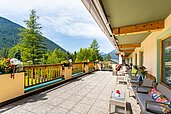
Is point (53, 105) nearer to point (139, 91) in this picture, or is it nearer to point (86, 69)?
point (139, 91)

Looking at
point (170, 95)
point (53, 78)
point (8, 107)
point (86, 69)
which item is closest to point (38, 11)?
point (86, 69)

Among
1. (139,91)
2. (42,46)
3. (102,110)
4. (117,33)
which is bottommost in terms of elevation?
(102,110)

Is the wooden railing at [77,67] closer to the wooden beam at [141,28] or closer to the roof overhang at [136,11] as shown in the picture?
the wooden beam at [141,28]

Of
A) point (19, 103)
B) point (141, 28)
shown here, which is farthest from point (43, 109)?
point (141, 28)

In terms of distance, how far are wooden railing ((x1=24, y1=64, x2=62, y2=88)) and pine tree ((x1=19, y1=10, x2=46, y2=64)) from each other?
743 inches

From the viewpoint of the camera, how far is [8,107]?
9.54ft

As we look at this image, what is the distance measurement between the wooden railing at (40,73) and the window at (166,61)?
15.1 ft

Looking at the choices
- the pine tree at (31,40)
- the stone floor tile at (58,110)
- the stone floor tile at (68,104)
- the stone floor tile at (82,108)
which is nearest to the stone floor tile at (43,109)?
the stone floor tile at (58,110)

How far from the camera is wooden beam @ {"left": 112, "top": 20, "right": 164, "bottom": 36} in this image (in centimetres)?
357

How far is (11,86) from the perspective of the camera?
3.29 metres

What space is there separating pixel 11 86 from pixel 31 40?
22.2 meters

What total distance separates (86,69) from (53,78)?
14.6ft

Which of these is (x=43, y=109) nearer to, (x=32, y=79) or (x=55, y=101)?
(x=55, y=101)

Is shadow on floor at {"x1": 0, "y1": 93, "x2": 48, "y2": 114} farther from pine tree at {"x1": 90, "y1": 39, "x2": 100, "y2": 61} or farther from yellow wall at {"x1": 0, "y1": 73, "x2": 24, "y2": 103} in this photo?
pine tree at {"x1": 90, "y1": 39, "x2": 100, "y2": 61}
